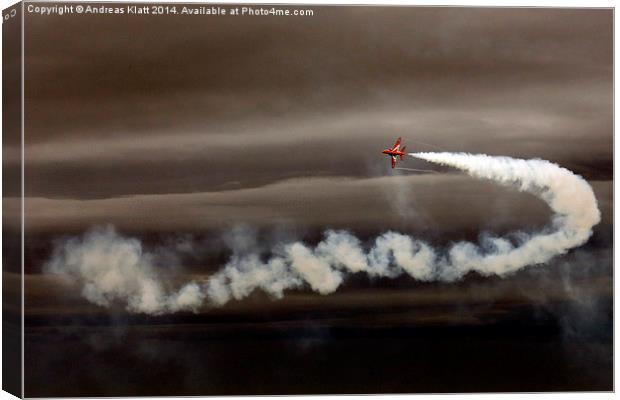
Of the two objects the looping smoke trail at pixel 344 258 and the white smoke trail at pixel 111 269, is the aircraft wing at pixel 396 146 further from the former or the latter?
the white smoke trail at pixel 111 269

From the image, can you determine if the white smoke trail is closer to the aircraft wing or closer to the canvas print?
the canvas print

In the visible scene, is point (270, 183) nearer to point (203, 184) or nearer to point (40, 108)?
point (203, 184)

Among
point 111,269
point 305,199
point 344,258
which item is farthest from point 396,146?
point 111,269

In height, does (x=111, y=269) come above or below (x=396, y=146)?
below

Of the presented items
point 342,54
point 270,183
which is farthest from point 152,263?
point 342,54

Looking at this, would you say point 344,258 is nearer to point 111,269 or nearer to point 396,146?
point 396,146

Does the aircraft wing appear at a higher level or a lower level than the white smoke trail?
higher

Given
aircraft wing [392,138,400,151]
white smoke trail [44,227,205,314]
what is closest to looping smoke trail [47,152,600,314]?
white smoke trail [44,227,205,314]
